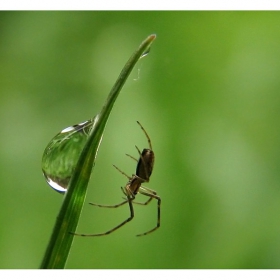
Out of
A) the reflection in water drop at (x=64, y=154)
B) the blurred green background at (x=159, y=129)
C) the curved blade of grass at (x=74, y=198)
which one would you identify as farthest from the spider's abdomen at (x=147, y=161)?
the curved blade of grass at (x=74, y=198)

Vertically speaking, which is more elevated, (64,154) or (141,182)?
(64,154)

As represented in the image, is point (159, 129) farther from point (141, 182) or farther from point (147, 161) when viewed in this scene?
point (147, 161)

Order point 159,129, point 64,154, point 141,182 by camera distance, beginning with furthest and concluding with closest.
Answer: point 159,129 → point 141,182 → point 64,154

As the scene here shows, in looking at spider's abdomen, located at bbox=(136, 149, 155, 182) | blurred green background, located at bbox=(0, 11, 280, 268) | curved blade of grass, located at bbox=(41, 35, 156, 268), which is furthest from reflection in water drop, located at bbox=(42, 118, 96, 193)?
blurred green background, located at bbox=(0, 11, 280, 268)

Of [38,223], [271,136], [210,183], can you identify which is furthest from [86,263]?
[271,136]

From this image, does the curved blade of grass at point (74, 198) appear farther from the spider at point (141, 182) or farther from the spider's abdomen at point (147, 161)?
the spider's abdomen at point (147, 161)

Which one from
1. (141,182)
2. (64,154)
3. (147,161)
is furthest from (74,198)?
(141,182)
